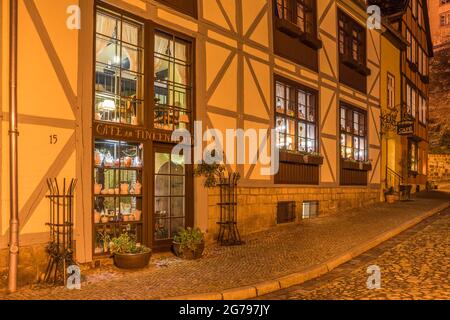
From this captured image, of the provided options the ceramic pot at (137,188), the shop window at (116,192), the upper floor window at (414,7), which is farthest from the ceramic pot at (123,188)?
the upper floor window at (414,7)

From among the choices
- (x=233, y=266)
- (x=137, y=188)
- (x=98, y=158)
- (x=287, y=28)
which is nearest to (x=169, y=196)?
(x=137, y=188)

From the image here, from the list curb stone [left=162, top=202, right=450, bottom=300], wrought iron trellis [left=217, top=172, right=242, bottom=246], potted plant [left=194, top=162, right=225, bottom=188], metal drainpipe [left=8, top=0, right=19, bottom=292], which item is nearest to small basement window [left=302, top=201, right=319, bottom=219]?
curb stone [left=162, top=202, right=450, bottom=300]

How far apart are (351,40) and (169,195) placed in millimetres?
10140

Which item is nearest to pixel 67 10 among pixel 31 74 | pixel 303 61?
pixel 31 74

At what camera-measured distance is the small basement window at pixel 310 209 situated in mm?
12914

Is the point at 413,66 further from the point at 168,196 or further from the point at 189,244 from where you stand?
the point at 189,244

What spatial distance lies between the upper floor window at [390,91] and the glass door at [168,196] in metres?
12.8

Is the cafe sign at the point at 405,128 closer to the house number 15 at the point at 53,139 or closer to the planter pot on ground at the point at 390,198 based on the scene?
the planter pot on ground at the point at 390,198

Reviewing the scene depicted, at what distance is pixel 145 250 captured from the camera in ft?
24.0

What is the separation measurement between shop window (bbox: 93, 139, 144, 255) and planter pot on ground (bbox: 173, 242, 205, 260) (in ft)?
2.23

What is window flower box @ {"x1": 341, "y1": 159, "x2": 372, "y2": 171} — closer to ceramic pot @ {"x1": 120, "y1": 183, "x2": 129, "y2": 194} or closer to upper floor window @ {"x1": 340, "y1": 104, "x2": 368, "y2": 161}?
upper floor window @ {"x1": 340, "y1": 104, "x2": 368, "y2": 161}

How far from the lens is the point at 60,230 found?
21.9 ft

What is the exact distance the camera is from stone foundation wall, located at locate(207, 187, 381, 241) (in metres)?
9.46

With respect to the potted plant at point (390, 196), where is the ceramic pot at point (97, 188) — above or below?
above
